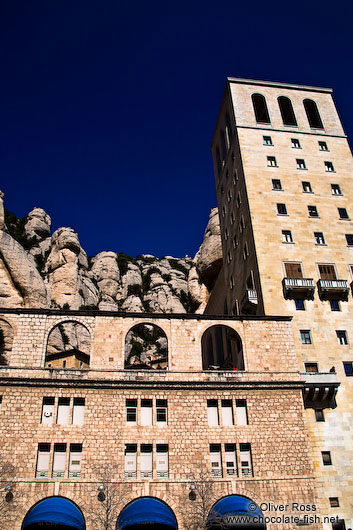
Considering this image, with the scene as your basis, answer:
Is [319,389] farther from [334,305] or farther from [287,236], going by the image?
[287,236]

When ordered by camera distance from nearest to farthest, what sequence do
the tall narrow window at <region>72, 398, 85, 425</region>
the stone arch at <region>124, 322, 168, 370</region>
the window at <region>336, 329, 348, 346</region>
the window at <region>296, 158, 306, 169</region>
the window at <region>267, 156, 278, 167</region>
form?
the tall narrow window at <region>72, 398, 85, 425</region>, the window at <region>336, 329, 348, 346</region>, the window at <region>267, 156, 278, 167</region>, the window at <region>296, 158, 306, 169</region>, the stone arch at <region>124, 322, 168, 370</region>

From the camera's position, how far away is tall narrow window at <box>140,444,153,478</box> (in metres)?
29.8

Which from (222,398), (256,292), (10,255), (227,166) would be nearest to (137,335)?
(10,255)

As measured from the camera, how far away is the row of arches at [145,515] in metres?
26.5

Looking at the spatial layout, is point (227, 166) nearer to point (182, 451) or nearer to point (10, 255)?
point (10, 255)

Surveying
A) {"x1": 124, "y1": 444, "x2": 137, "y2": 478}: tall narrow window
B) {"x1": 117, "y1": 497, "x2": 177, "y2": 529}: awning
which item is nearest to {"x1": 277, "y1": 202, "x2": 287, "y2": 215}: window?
{"x1": 124, "y1": 444, "x2": 137, "y2": 478}: tall narrow window

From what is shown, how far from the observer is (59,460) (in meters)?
29.4

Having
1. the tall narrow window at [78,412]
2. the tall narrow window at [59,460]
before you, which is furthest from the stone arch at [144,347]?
the tall narrow window at [59,460]

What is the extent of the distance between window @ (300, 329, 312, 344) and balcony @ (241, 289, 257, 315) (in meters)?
4.70

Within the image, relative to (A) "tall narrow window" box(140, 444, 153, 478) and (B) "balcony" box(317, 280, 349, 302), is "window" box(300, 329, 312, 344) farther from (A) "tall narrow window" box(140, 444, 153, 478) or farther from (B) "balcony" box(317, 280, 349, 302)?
(A) "tall narrow window" box(140, 444, 153, 478)

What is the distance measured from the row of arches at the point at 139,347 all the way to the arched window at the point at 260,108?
966 inches

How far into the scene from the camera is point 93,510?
91.3 ft

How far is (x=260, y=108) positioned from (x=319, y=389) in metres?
34.7

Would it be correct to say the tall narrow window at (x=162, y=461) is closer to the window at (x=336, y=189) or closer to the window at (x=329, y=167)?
the window at (x=336, y=189)
